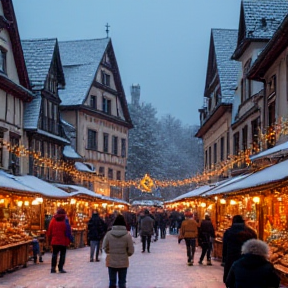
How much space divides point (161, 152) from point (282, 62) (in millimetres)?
73054

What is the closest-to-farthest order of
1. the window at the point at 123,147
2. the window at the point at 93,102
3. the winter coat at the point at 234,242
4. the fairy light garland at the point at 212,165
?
the winter coat at the point at 234,242, the fairy light garland at the point at 212,165, the window at the point at 93,102, the window at the point at 123,147

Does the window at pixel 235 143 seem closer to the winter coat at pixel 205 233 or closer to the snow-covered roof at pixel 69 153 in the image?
the snow-covered roof at pixel 69 153

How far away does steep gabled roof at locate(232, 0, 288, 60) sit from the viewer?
90.5 feet

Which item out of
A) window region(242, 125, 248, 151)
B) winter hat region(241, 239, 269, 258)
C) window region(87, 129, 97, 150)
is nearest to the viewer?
winter hat region(241, 239, 269, 258)

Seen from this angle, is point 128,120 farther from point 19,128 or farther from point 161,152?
point 161,152

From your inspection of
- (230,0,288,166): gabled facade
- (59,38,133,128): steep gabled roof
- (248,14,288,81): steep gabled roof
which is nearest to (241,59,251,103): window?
(230,0,288,166): gabled facade

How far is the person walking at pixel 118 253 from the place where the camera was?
12570 mm

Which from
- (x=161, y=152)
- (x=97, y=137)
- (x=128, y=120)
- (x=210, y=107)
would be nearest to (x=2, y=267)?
(x=210, y=107)

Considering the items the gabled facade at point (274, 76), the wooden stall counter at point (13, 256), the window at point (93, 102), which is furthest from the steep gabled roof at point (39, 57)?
the wooden stall counter at point (13, 256)

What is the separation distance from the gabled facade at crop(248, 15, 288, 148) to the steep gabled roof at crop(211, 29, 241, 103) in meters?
11.0

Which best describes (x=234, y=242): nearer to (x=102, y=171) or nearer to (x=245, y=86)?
(x=245, y=86)

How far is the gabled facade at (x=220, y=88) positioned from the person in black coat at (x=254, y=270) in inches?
1136

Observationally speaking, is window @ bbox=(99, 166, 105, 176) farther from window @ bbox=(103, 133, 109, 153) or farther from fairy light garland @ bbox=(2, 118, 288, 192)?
window @ bbox=(103, 133, 109, 153)

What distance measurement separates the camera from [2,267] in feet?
56.5
